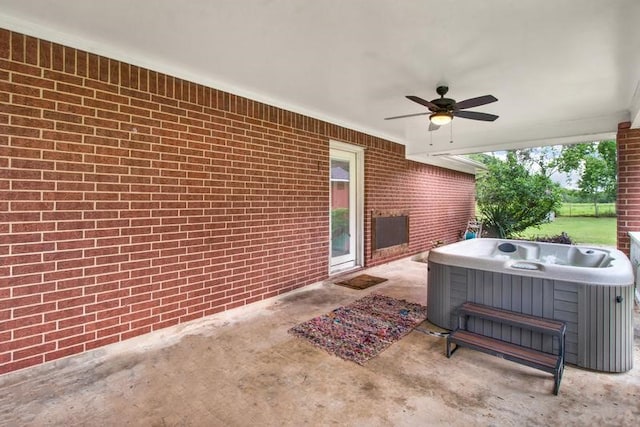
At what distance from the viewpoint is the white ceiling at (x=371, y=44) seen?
6.36ft

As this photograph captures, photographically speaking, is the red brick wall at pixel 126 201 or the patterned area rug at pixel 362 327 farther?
the patterned area rug at pixel 362 327

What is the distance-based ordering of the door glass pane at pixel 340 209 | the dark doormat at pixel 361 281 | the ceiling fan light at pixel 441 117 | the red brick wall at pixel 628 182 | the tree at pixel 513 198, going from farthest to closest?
1. the tree at pixel 513 198
2. the door glass pane at pixel 340 209
3. the dark doormat at pixel 361 281
4. the red brick wall at pixel 628 182
5. the ceiling fan light at pixel 441 117

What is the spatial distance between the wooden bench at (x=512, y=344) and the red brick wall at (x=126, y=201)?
7.29ft

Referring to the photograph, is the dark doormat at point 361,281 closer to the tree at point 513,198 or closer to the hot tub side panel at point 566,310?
the hot tub side panel at point 566,310

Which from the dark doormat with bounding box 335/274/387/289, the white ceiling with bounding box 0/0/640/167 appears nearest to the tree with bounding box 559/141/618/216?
the white ceiling with bounding box 0/0/640/167

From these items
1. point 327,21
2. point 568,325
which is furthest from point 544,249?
point 327,21

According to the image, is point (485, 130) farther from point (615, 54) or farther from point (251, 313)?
point (251, 313)

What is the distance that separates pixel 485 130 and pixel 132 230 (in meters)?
5.52

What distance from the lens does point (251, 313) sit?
11.3 ft

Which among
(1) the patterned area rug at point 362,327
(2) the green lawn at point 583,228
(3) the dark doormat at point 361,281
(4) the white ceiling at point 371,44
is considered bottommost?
(1) the patterned area rug at point 362,327

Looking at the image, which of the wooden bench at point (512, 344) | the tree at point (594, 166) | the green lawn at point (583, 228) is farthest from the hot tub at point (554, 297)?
the tree at point (594, 166)

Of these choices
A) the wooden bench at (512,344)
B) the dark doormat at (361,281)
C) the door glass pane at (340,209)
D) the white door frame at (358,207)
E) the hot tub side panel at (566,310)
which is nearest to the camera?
the wooden bench at (512,344)

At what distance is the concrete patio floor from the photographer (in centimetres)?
177

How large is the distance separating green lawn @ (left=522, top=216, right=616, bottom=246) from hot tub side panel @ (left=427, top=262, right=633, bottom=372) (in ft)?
27.8
